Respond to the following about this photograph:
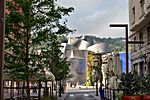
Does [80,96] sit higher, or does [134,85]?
[134,85]

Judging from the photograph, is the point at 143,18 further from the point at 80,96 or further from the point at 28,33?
the point at 80,96

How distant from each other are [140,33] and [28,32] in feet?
81.2

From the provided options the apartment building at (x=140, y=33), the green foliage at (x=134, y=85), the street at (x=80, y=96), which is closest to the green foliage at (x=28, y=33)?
the green foliage at (x=134, y=85)

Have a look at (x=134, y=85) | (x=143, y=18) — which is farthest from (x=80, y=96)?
(x=134, y=85)

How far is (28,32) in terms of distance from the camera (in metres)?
18.9

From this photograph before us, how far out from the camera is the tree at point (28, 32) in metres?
18.5

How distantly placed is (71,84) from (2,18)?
119576 millimetres

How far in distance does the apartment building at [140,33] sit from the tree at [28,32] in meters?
15.4

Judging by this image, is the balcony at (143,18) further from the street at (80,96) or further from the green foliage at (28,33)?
the green foliage at (28,33)

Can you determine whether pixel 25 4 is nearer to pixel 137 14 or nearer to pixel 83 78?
pixel 137 14

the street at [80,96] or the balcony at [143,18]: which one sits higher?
the balcony at [143,18]

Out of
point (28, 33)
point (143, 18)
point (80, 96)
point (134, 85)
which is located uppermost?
point (143, 18)

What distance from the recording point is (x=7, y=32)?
60.8 feet

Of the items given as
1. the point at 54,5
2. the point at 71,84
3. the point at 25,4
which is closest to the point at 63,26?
the point at 54,5
